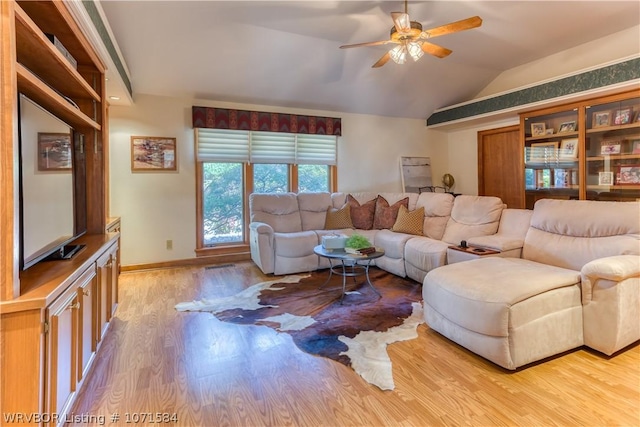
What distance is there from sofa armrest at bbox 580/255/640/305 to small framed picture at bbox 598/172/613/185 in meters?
2.23

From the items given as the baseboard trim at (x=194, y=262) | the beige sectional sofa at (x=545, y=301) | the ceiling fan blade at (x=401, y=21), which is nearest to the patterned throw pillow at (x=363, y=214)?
the baseboard trim at (x=194, y=262)

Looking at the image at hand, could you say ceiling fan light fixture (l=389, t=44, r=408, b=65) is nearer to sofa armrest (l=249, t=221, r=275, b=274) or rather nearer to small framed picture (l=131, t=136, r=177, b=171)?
sofa armrest (l=249, t=221, r=275, b=274)

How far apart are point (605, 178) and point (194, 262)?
5414 mm

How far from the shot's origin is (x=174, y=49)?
355 centimetres

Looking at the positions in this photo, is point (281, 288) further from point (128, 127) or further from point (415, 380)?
point (128, 127)

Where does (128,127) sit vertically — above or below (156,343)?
above

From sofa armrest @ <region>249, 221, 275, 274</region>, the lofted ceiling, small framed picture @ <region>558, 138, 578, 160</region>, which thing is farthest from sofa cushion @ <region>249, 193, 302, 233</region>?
small framed picture @ <region>558, 138, 578, 160</region>

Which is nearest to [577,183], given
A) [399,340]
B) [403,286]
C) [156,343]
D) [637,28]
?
[637,28]

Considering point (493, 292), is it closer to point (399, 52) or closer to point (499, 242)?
point (499, 242)

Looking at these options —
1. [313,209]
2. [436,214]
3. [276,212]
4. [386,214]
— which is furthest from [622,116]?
[276,212]

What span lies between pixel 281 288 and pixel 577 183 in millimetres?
3930

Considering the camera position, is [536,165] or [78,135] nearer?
[78,135]

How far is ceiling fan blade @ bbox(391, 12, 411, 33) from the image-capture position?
240 centimetres

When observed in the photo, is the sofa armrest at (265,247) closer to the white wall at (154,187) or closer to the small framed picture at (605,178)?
the white wall at (154,187)
